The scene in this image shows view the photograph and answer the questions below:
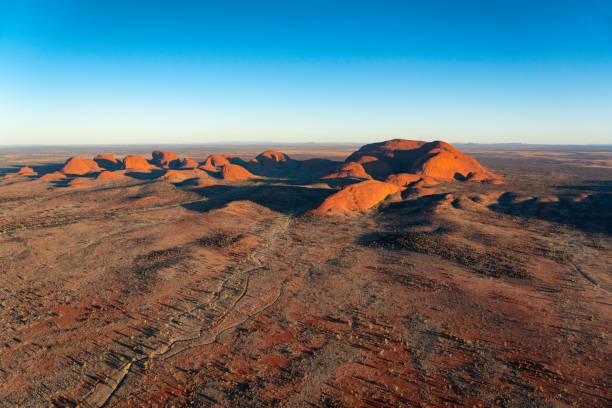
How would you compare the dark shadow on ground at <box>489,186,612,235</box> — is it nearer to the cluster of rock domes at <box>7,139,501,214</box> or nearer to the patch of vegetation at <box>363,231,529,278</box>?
the cluster of rock domes at <box>7,139,501,214</box>

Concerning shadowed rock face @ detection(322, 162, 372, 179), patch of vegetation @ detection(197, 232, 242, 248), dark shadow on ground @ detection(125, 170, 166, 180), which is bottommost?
patch of vegetation @ detection(197, 232, 242, 248)

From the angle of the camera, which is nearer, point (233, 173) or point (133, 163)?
point (233, 173)

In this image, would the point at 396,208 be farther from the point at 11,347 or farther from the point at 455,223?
the point at 11,347

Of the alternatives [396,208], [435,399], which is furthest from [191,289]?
[396,208]

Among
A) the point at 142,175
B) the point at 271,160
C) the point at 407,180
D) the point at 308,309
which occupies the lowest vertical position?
the point at 308,309

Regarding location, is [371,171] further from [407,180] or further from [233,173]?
[233,173]

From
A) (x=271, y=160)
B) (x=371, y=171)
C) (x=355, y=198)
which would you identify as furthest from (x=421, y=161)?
(x=271, y=160)

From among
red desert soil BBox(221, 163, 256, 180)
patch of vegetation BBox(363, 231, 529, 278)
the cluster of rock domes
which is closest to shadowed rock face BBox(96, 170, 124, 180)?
the cluster of rock domes
